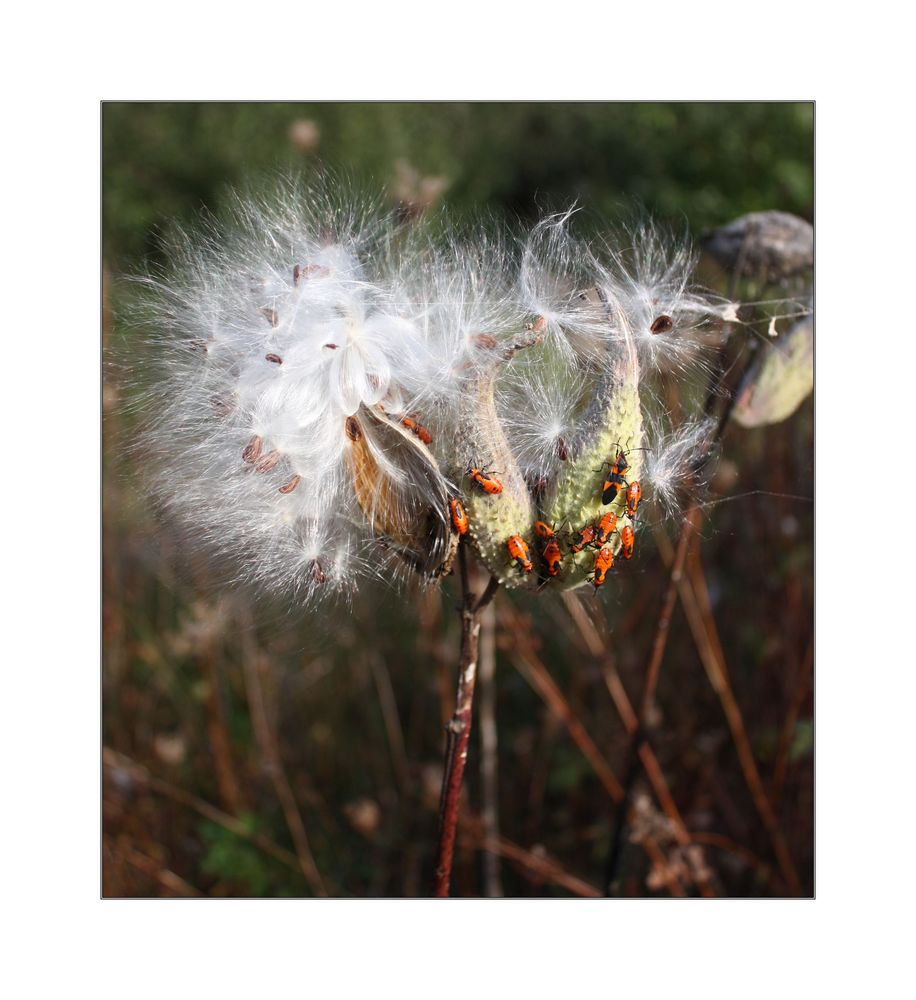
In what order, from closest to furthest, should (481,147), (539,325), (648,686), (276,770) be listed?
(539,325) → (648,686) → (276,770) → (481,147)

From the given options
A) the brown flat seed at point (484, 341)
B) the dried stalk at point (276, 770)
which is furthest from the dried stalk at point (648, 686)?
the dried stalk at point (276, 770)

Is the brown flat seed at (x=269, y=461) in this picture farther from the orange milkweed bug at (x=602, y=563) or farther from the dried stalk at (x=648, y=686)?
the dried stalk at (x=648, y=686)

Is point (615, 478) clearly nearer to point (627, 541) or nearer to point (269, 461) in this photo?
point (627, 541)

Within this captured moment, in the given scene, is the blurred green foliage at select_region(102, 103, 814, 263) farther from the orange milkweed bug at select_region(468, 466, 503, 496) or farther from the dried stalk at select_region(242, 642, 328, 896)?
the orange milkweed bug at select_region(468, 466, 503, 496)

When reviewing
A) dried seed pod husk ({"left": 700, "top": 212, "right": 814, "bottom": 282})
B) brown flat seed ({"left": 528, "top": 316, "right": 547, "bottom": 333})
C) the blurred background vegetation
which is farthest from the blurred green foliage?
brown flat seed ({"left": 528, "top": 316, "right": 547, "bottom": 333})

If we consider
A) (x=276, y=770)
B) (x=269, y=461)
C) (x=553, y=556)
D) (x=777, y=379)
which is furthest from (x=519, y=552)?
(x=276, y=770)
